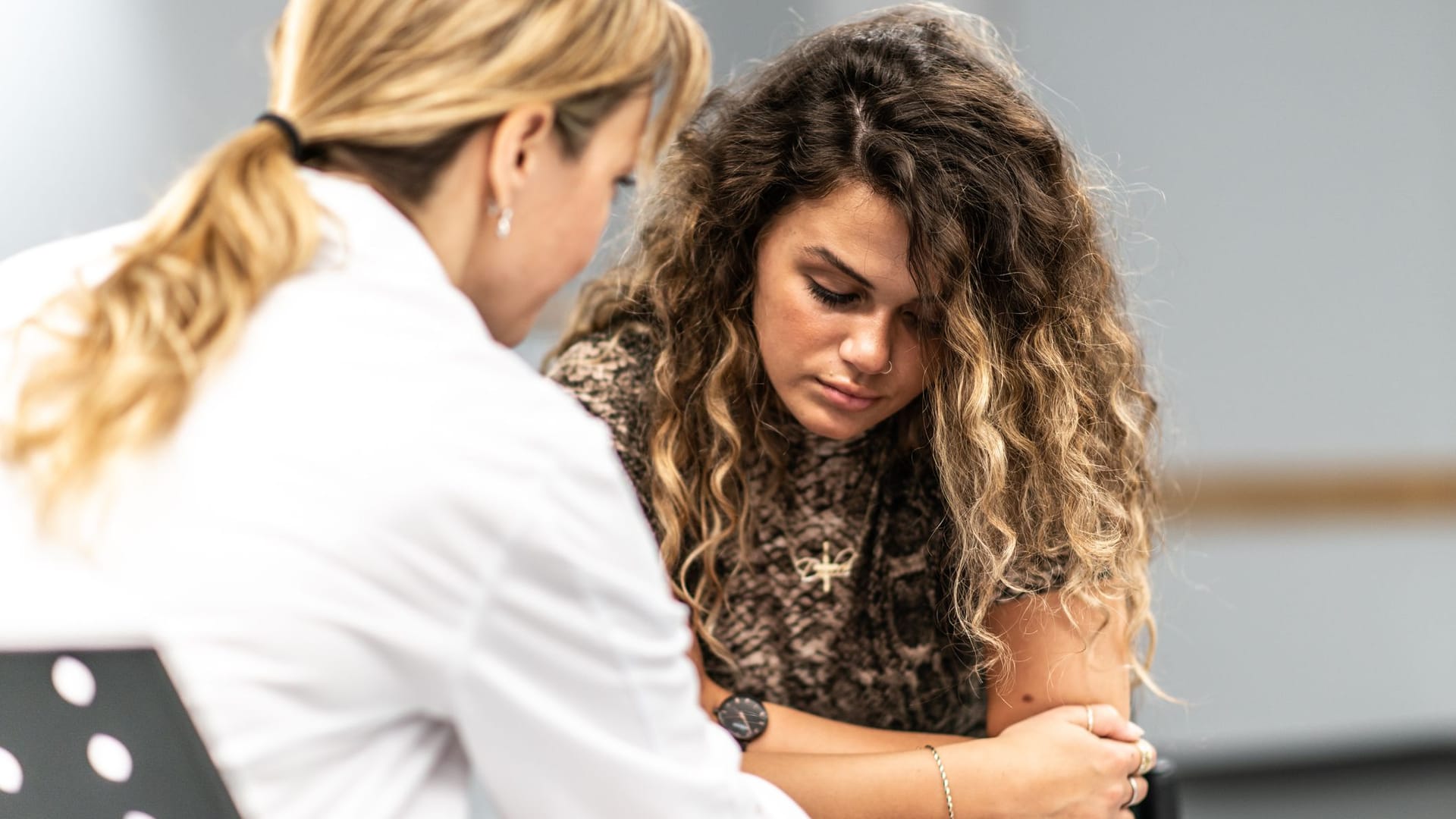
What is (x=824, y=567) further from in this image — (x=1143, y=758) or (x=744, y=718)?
(x=1143, y=758)

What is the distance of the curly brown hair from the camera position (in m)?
1.39

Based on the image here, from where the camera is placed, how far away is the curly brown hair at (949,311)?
1389mm

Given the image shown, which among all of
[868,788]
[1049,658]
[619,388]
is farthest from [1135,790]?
[619,388]

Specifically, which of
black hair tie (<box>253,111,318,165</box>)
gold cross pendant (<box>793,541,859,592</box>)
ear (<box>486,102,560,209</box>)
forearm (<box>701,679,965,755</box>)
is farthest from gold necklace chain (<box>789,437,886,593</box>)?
black hair tie (<box>253,111,318,165</box>)

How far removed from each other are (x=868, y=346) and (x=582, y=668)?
0.67 metres

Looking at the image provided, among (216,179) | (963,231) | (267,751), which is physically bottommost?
(267,751)

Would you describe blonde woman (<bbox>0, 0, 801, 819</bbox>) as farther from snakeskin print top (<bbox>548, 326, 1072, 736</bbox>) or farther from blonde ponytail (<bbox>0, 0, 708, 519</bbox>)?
snakeskin print top (<bbox>548, 326, 1072, 736</bbox>)

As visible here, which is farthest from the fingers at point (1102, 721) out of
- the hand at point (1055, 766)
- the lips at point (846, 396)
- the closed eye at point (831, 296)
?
the closed eye at point (831, 296)

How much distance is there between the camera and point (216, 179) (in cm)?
86

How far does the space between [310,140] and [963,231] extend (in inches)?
29.4

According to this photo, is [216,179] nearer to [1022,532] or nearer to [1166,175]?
[1022,532]

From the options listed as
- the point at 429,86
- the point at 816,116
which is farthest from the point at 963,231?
the point at 429,86

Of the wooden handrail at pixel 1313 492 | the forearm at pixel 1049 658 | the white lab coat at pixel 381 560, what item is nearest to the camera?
the white lab coat at pixel 381 560

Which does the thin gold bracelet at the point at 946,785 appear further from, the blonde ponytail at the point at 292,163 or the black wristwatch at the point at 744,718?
the blonde ponytail at the point at 292,163
